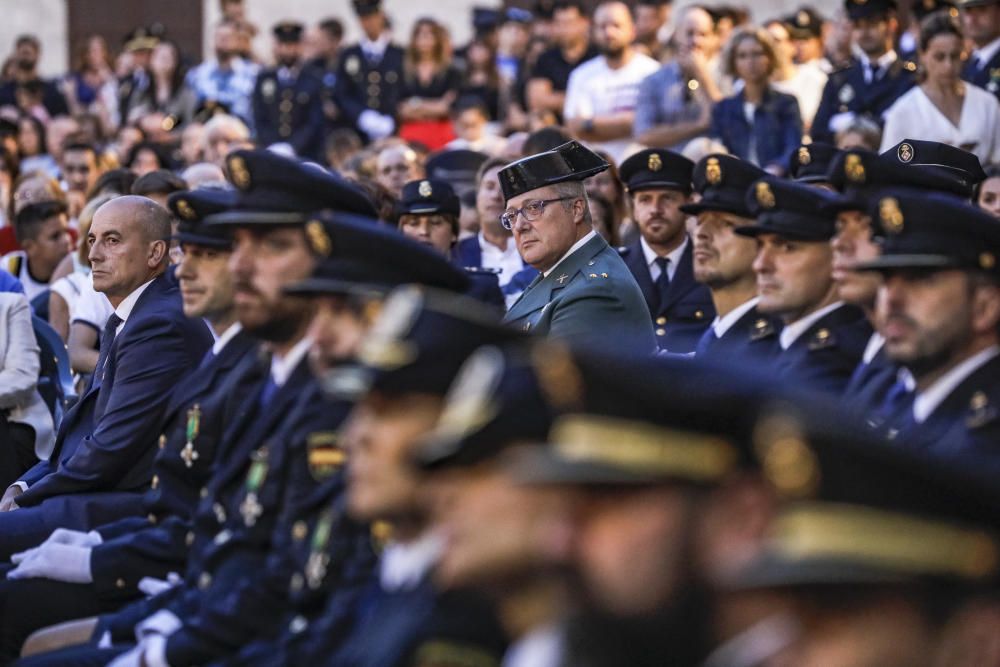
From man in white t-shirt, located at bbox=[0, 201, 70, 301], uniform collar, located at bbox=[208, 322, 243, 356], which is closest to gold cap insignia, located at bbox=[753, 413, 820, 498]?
uniform collar, located at bbox=[208, 322, 243, 356]

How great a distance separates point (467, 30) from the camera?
18.4 metres

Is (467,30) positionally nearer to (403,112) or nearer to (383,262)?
(403,112)

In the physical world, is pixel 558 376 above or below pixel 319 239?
above

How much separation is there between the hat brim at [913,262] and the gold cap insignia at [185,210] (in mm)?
2097

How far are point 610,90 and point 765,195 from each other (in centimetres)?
594

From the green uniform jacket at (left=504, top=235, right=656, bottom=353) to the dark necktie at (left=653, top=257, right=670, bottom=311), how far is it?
125 cm

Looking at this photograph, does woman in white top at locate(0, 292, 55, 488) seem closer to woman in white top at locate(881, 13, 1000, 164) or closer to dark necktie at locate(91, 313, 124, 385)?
dark necktie at locate(91, 313, 124, 385)

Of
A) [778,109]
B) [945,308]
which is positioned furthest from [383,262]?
[778,109]

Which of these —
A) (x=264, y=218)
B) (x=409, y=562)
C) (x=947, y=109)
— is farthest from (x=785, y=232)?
(x=947, y=109)

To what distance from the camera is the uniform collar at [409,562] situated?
137 inches

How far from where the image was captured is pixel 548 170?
7.00 metres

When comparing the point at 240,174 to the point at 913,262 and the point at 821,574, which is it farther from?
the point at 821,574

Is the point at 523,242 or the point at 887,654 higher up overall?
the point at 887,654

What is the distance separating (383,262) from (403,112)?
9.49 metres
